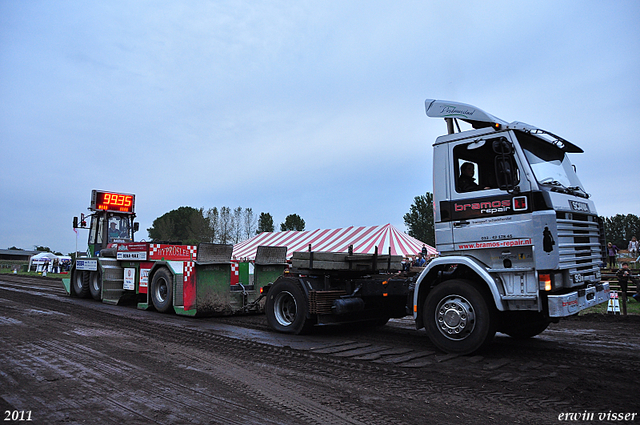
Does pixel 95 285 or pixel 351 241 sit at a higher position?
pixel 351 241

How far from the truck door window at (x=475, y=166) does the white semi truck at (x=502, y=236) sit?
1 cm

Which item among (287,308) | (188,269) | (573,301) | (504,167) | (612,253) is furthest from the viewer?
(612,253)

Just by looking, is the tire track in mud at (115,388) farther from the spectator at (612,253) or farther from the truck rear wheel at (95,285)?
the spectator at (612,253)

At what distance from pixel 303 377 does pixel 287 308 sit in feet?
10.6

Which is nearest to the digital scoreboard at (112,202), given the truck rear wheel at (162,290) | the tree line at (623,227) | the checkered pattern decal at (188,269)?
the truck rear wheel at (162,290)

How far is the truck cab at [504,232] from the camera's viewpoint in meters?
5.18

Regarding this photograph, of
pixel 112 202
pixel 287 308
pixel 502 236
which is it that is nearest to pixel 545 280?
pixel 502 236

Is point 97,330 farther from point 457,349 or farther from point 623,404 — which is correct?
point 623,404

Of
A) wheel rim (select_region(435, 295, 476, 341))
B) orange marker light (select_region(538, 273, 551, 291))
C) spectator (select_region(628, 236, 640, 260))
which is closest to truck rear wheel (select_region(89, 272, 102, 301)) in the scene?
wheel rim (select_region(435, 295, 476, 341))

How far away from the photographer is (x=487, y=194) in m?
5.66

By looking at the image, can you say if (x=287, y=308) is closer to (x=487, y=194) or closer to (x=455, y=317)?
(x=455, y=317)

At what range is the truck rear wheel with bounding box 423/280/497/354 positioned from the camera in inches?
213

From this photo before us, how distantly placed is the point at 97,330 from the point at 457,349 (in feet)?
20.7

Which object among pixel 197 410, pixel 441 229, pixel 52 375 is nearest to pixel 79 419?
pixel 197 410
